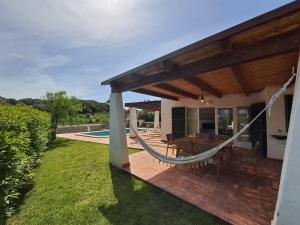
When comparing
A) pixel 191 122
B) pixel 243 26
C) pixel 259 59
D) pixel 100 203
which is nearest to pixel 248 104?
pixel 191 122

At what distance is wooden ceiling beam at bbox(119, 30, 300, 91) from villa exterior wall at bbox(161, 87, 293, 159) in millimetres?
3774

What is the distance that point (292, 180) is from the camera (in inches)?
77.6

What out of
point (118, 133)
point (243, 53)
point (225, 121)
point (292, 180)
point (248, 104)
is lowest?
point (292, 180)

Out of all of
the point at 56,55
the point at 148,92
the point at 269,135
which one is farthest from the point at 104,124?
the point at 269,135

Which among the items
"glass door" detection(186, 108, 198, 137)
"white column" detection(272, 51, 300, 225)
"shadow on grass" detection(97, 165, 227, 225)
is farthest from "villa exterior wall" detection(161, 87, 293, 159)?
"shadow on grass" detection(97, 165, 227, 225)

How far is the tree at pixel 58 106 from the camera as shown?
495 inches

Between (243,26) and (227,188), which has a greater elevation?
(243,26)

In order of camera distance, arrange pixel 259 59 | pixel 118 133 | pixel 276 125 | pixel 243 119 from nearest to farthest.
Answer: pixel 259 59, pixel 118 133, pixel 276 125, pixel 243 119

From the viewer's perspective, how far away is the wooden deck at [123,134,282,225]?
2.89 meters

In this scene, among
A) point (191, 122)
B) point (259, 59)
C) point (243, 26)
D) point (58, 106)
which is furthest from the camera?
point (58, 106)

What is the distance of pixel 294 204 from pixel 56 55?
903 centimetres

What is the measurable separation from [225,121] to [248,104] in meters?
1.34

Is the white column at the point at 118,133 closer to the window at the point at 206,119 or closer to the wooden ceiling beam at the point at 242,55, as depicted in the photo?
the wooden ceiling beam at the point at 242,55

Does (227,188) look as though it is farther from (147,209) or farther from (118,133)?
(118,133)
